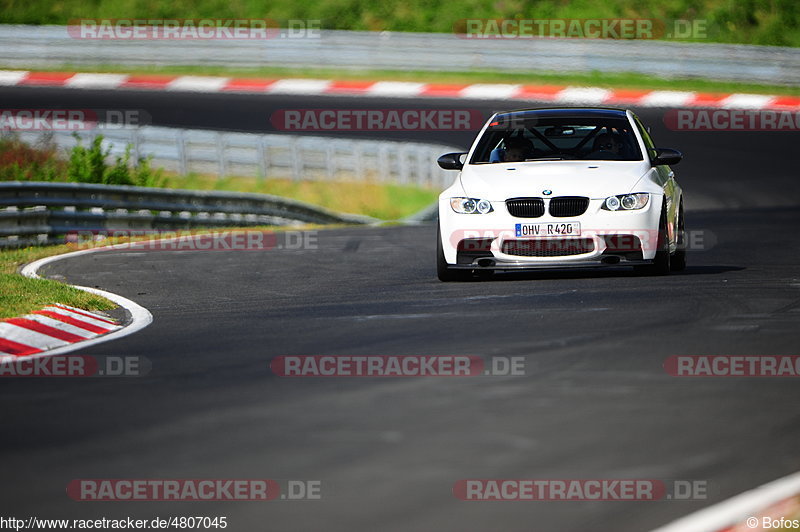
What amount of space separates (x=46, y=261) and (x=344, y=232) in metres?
5.27

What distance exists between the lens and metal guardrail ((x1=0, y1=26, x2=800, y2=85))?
111 ft

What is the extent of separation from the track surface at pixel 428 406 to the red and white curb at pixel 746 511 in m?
0.09

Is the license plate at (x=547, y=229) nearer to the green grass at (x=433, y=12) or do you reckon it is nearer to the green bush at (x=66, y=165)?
the green bush at (x=66, y=165)

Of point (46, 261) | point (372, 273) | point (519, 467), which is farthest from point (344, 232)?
point (519, 467)

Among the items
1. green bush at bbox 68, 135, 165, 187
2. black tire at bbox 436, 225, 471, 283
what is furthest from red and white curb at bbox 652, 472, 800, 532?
green bush at bbox 68, 135, 165, 187

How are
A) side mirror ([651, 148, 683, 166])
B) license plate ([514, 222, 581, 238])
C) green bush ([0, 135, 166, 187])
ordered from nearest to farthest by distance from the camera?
license plate ([514, 222, 581, 238]), side mirror ([651, 148, 683, 166]), green bush ([0, 135, 166, 187])

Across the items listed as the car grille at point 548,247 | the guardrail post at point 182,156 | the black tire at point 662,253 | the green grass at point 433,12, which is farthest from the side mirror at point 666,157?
the green grass at point 433,12

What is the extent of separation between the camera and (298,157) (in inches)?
1128

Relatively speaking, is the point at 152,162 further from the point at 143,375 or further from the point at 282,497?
the point at 282,497

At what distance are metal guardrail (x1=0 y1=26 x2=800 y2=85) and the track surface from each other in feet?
73.0

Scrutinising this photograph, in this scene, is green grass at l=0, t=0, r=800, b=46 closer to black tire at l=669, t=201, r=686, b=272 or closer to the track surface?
black tire at l=669, t=201, r=686, b=272

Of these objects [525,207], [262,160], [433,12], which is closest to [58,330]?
[525,207]

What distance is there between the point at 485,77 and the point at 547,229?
83.1ft

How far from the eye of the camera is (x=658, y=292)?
35.8 ft
